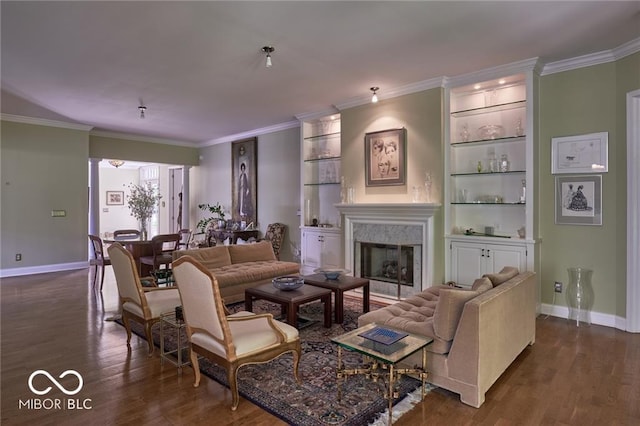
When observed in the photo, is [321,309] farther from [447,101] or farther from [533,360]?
[447,101]

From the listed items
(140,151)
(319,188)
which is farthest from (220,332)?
(140,151)

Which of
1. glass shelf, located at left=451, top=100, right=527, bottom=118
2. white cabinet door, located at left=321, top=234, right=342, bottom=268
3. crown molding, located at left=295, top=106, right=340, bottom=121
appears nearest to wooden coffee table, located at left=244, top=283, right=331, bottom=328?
white cabinet door, located at left=321, top=234, right=342, bottom=268

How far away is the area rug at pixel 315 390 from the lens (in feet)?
7.68

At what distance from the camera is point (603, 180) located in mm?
4090

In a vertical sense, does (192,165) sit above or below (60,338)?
above

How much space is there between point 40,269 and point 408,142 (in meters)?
7.33

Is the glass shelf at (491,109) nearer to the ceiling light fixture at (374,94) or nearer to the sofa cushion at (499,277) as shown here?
the ceiling light fixture at (374,94)

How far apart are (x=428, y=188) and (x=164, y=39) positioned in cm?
364

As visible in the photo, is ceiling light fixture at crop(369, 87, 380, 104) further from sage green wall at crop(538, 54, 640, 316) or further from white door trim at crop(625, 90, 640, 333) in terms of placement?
white door trim at crop(625, 90, 640, 333)

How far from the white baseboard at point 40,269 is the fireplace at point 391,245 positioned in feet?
18.9

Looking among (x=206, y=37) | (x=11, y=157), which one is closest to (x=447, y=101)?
(x=206, y=37)

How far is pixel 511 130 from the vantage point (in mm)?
4695

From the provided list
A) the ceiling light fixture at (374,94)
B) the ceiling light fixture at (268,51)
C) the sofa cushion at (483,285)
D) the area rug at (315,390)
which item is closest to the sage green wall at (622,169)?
Answer: the sofa cushion at (483,285)

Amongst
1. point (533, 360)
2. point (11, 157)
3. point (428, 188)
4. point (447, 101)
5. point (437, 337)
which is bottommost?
point (533, 360)
